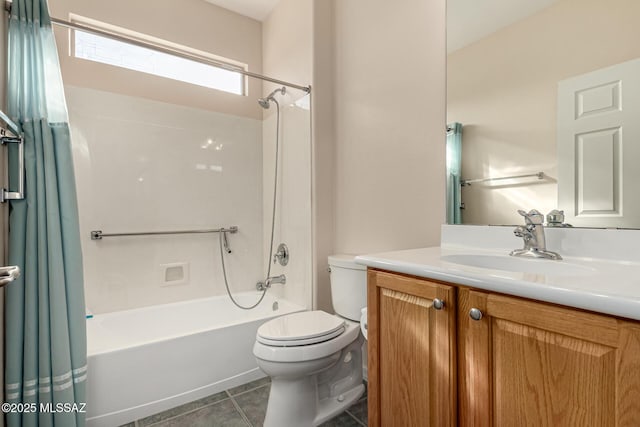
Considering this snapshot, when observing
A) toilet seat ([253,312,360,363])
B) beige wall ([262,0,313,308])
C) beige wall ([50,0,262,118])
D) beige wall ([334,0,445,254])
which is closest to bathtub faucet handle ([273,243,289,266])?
beige wall ([262,0,313,308])

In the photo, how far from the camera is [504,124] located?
4.24 feet

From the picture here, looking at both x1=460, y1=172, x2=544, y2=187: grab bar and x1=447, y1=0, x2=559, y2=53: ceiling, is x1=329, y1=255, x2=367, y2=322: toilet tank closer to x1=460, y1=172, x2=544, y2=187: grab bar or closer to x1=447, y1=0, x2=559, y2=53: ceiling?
x1=460, y1=172, x2=544, y2=187: grab bar

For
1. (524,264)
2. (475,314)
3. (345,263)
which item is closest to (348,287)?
(345,263)

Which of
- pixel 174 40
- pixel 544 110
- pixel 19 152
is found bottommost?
pixel 19 152

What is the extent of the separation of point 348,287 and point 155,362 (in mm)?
1089

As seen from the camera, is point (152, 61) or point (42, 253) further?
point (152, 61)

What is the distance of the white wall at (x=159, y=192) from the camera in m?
2.07

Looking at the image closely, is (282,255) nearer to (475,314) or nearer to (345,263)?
(345,263)

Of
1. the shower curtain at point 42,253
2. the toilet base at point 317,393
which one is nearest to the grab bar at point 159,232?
the shower curtain at point 42,253

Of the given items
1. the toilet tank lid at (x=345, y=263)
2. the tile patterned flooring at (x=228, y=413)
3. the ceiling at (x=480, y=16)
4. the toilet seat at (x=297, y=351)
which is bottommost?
the tile patterned flooring at (x=228, y=413)

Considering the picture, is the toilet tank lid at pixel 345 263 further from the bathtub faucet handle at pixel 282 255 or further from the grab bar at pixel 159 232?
the grab bar at pixel 159 232

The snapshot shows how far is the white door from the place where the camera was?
960 mm

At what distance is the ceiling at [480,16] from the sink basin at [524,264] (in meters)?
0.95

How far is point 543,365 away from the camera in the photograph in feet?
2.12
